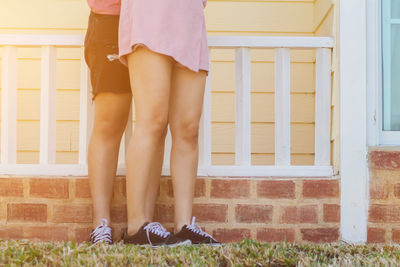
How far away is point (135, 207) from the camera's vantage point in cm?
235

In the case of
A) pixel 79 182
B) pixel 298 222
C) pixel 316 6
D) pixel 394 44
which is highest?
pixel 316 6

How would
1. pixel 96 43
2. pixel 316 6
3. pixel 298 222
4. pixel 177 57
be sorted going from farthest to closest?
pixel 316 6 → pixel 298 222 → pixel 96 43 → pixel 177 57

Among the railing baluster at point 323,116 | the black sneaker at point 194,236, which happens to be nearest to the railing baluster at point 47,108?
the black sneaker at point 194,236

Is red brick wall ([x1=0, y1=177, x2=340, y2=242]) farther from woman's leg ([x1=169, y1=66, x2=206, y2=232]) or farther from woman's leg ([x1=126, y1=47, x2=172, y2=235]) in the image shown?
woman's leg ([x1=126, y1=47, x2=172, y2=235])

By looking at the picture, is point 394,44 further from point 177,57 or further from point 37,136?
point 37,136

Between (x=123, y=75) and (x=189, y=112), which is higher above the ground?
(x=123, y=75)

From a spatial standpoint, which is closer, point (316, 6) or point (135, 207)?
point (135, 207)

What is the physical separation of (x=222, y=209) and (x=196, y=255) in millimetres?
689

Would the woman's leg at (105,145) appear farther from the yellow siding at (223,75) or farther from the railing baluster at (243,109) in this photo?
the yellow siding at (223,75)

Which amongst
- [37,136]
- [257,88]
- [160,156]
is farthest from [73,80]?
[160,156]

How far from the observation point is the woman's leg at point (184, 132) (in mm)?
2396

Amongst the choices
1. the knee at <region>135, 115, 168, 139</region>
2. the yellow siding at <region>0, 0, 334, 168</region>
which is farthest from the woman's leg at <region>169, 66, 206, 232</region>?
the yellow siding at <region>0, 0, 334, 168</region>

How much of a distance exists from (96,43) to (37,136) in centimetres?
138

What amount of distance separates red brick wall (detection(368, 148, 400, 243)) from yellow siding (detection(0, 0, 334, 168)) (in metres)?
1.06
